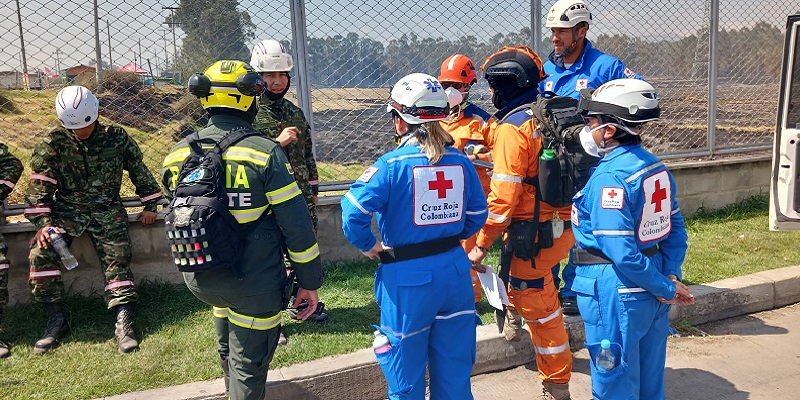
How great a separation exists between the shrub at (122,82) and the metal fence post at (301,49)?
1316mm

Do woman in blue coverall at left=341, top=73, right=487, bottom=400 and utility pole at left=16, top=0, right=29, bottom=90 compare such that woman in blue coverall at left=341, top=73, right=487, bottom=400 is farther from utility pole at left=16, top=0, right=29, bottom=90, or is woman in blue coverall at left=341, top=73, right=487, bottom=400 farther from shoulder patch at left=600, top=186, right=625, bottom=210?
utility pole at left=16, top=0, right=29, bottom=90

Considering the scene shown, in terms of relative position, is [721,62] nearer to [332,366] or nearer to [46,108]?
[332,366]

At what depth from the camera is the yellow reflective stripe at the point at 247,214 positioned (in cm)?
302

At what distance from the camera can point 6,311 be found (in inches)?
193

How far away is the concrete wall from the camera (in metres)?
4.98

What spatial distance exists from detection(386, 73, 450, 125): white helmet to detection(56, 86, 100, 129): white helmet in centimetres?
263

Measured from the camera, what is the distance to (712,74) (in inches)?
298

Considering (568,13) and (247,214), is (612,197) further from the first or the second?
(568,13)

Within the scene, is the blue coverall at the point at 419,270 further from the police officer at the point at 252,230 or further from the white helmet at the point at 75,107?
the white helmet at the point at 75,107

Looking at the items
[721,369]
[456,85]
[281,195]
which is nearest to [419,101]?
[281,195]

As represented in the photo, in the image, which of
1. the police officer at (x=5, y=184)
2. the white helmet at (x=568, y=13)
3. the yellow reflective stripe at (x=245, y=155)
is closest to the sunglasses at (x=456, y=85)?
the white helmet at (x=568, y=13)

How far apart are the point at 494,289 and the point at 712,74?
5.52 meters

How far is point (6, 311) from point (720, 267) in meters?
6.15

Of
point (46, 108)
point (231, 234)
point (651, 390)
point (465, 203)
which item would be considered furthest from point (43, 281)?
point (651, 390)
